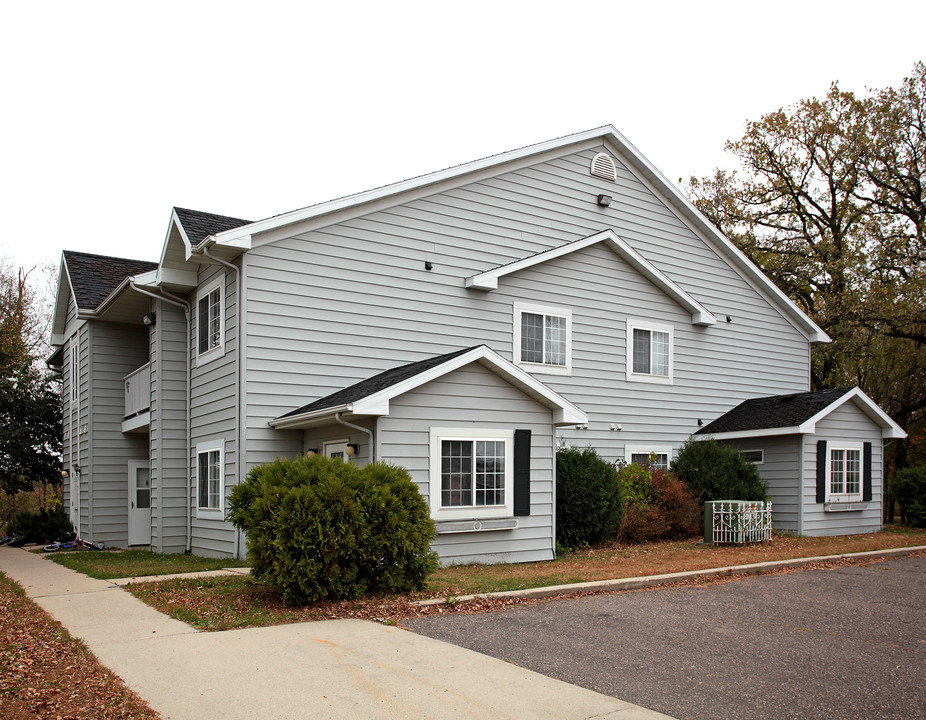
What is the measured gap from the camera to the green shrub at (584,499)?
50.4 ft

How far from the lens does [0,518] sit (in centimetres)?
3447

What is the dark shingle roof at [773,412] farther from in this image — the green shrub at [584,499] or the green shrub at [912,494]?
the green shrub at [584,499]

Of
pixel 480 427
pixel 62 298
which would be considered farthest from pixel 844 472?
pixel 62 298

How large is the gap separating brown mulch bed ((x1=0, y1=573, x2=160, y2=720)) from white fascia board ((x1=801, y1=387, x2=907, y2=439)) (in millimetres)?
14885

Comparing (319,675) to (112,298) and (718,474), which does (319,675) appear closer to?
(718,474)

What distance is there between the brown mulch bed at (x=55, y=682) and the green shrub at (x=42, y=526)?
14.5 meters

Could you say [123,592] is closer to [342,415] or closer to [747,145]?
[342,415]

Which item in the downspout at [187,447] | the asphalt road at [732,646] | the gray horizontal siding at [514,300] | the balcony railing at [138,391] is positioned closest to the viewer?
the asphalt road at [732,646]

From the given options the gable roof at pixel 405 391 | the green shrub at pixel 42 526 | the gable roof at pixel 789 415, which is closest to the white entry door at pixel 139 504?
the green shrub at pixel 42 526

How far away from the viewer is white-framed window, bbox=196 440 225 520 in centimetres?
1502

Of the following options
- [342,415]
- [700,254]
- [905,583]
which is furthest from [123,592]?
[700,254]

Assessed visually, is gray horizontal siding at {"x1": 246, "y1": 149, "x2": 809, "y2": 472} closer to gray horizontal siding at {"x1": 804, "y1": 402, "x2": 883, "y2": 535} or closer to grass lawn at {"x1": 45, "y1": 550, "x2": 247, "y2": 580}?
grass lawn at {"x1": 45, "y1": 550, "x2": 247, "y2": 580}

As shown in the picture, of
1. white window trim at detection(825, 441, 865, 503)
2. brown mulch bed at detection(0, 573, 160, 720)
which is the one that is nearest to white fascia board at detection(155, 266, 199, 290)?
brown mulch bed at detection(0, 573, 160, 720)

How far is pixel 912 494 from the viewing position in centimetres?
2202
